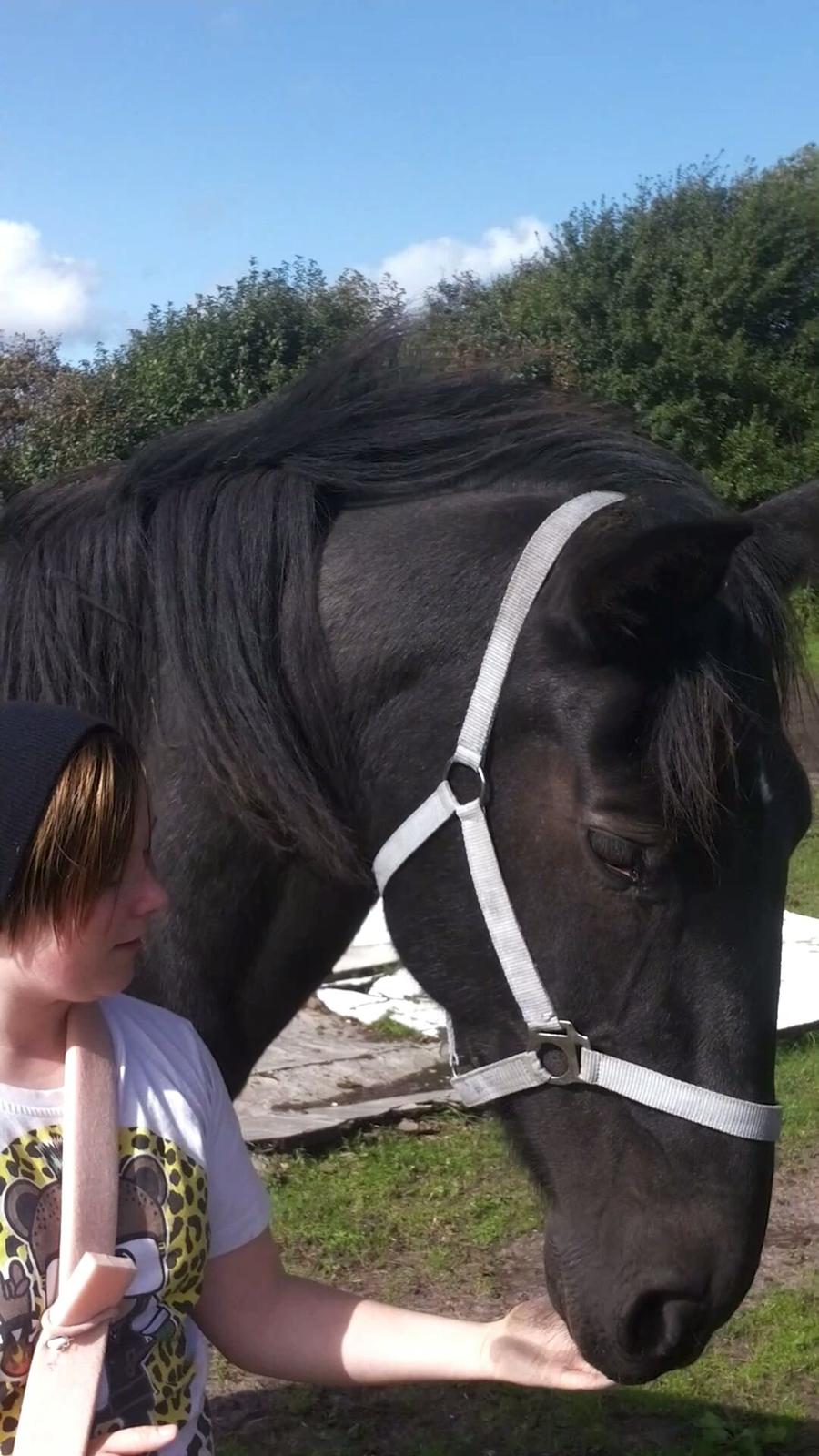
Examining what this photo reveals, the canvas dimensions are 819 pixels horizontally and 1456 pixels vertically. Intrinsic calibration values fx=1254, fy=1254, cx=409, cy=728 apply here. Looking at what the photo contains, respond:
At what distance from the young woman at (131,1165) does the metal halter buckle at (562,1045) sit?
0.33 m

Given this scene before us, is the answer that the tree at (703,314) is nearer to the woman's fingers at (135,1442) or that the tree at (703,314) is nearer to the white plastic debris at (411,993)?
the white plastic debris at (411,993)

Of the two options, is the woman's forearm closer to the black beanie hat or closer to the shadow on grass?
the black beanie hat

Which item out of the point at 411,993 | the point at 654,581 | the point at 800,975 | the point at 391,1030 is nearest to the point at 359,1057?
the point at 391,1030

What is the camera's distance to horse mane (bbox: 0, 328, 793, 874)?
1950mm

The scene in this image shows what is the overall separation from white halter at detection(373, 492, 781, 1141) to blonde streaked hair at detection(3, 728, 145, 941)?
1.89 feet

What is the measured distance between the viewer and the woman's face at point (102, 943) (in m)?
1.28

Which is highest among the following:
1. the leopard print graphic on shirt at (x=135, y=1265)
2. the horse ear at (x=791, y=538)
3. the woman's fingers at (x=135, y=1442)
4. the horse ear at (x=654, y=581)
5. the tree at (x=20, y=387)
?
the tree at (x=20, y=387)

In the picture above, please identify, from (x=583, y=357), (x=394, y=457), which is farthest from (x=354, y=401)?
(x=583, y=357)

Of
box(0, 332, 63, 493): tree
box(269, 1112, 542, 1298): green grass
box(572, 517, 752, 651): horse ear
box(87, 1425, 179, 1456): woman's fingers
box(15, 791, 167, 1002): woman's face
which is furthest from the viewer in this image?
box(0, 332, 63, 493): tree

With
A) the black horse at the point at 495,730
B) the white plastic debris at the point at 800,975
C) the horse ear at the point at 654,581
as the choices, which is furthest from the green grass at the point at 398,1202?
the horse ear at the point at 654,581

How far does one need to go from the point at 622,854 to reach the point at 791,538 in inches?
24.4

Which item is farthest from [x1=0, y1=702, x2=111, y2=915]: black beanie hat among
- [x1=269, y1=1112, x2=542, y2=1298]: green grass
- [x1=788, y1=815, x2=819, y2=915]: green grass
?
[x1=788, y1=815, x2=819, y2=915]: green grass

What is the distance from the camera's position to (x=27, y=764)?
128 cm

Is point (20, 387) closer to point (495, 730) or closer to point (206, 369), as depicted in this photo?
point (206, 369)
